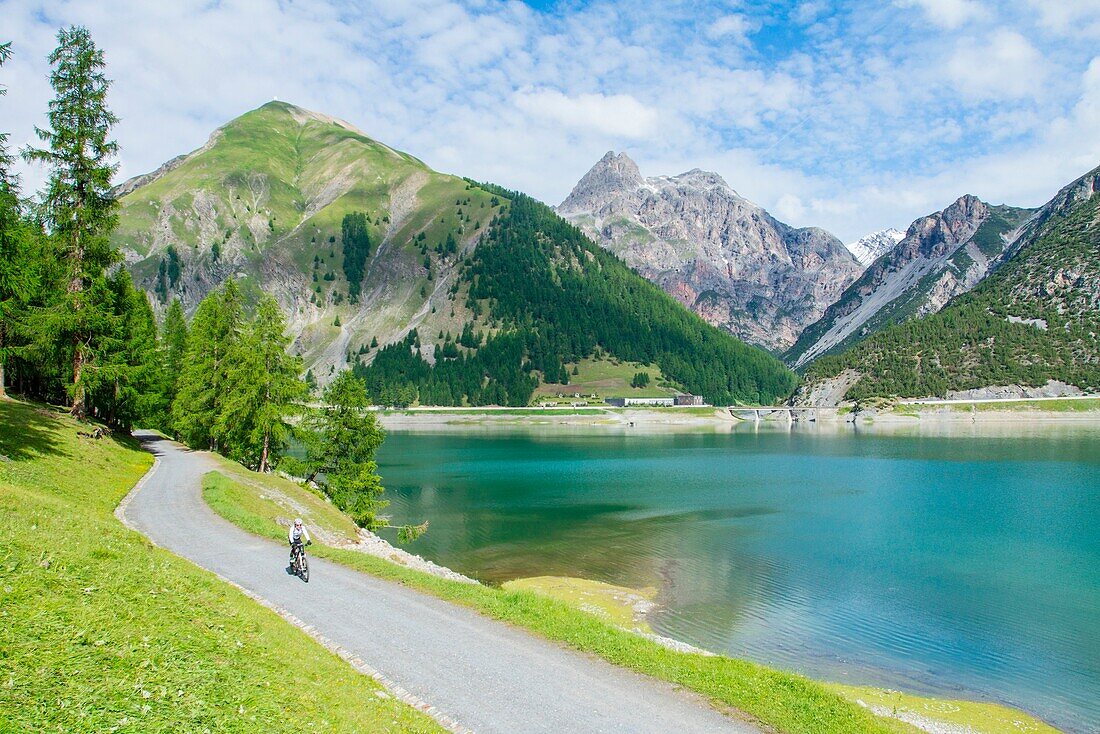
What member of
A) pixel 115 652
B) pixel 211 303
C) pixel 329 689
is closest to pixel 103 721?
pixel 115 652

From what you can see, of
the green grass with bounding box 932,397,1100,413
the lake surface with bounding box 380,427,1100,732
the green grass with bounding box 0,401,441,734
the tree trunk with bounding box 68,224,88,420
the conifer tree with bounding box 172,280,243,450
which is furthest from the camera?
the green grass with bounding box 932,397,1100,413

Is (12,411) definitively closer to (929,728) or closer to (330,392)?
(330,392)

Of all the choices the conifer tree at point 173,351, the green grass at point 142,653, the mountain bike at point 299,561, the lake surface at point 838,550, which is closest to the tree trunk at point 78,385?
the conifer tree at point 173,351

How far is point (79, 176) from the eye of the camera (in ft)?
132

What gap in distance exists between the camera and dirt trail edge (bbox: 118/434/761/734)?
14.2 m

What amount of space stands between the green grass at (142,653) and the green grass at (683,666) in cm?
620

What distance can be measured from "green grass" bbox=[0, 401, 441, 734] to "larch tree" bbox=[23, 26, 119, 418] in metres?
25.8

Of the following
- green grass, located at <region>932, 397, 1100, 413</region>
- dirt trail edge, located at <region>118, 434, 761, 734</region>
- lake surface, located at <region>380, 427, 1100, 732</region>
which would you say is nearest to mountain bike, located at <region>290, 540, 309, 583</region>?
dirt trail edge, located at <region>118, 434, 761, 734</region>

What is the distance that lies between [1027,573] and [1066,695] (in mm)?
19634

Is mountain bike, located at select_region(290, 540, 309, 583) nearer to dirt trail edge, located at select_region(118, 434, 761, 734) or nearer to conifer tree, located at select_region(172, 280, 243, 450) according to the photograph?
dirt trail edge, located at select_region(118, 434, 761, 734)

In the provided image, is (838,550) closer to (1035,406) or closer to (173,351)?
(173,351)

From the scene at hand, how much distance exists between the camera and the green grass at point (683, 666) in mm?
14578

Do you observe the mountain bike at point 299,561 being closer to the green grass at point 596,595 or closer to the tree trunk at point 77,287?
the green grass at point 596,595

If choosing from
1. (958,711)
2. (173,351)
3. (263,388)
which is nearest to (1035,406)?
(958,711)
